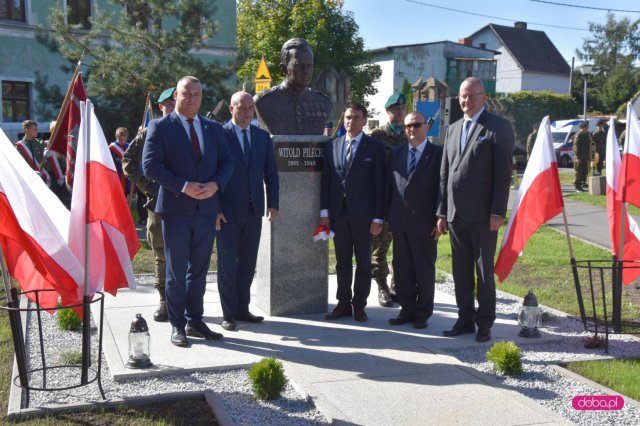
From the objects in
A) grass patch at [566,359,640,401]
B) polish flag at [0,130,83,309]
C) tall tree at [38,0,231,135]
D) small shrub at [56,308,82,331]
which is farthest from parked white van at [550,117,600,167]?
polish flag at [0,130,83,309]

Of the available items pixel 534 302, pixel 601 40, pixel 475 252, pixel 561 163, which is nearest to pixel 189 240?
pixel 475 252

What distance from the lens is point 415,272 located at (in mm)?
6430

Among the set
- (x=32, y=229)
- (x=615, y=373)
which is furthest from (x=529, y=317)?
(x=32, y=229)

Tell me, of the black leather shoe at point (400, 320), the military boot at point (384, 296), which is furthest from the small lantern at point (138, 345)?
the military boot at point (384, 296)

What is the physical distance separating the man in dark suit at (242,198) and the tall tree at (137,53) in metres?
11.4

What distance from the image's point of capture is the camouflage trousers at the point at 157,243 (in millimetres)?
6469

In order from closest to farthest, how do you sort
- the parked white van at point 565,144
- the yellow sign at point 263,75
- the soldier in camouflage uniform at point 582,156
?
the yellow sign at point 263,75 → the soldier in camouflage uniform at point 582,156 → the parked white van at point 565,144

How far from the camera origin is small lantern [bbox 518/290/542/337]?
600 centimetres

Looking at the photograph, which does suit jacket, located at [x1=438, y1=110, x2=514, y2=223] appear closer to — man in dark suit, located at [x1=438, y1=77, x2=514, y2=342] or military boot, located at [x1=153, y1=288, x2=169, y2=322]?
man in dark suit, located at [x1=438, y1=77, x2=514, y2=342]

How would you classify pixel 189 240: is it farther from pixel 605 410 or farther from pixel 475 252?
pixel 605 410

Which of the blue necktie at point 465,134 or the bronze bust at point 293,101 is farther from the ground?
the bronze bust at point 293,101

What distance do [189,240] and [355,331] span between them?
5.71ft

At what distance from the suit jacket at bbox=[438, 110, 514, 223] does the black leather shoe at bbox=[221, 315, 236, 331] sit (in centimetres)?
219

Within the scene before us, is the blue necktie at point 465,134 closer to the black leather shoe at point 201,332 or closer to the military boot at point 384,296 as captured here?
the military boot at point 384,296
